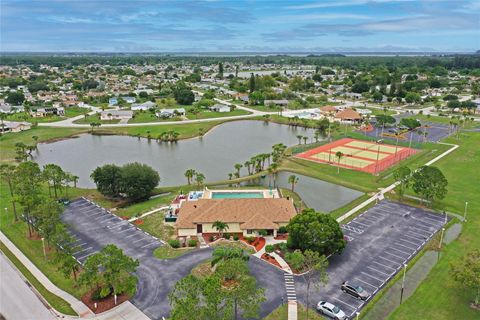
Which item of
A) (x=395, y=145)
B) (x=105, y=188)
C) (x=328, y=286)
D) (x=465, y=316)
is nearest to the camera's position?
(x=465, y=316)

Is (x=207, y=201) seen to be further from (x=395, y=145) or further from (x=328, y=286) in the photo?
(x=395, y=145)

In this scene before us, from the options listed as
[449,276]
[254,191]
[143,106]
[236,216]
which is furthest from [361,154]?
[143,106]

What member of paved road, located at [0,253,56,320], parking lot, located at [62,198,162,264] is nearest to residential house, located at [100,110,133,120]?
parking lot, located at [62,198,162,264]

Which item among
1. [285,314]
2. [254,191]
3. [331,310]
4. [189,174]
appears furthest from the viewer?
[189,174]

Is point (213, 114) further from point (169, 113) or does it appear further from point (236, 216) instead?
point (236, 216)

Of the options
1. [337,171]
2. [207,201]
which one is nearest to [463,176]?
[337,171]

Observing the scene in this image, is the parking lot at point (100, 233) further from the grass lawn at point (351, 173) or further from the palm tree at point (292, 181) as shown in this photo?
the grass lawn at point (351, 173)

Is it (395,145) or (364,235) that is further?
(395,145)
